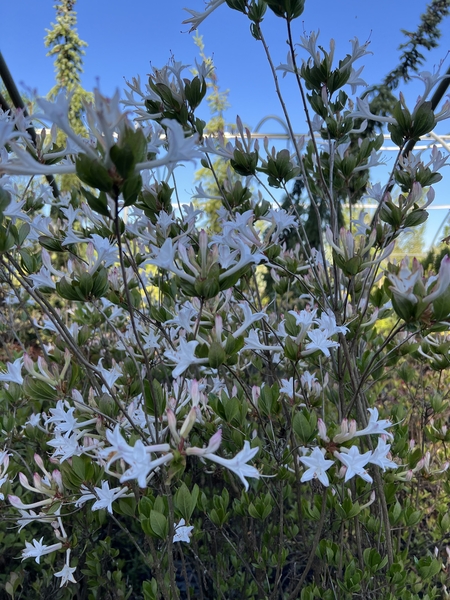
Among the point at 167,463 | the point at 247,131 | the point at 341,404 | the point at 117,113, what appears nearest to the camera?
the point at 117,113

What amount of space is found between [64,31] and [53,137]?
379 inches

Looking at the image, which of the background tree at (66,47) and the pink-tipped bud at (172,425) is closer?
the pink-tipped bud at (172,425)

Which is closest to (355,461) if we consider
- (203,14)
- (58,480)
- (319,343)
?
(319,343)

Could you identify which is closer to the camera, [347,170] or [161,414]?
[161,414]

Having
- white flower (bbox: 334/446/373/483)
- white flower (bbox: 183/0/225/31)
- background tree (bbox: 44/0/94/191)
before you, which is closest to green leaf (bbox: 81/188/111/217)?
white flower (bbox: 334/446/373/483)

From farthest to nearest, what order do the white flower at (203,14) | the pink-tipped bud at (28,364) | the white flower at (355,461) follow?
the white flower at (203,14) → the pink-tipped bud at (28,364) → the white flower at (355,461)

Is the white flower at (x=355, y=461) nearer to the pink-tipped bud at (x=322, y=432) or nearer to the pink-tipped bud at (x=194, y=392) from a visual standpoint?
the pink-tipped bud at (x=322, y=432)

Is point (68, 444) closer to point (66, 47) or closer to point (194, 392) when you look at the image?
point (194, 392)

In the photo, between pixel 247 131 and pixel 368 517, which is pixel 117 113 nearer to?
pixel 247 131

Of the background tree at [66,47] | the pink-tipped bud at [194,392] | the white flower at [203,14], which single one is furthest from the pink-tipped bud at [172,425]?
the background tree at [66,47]

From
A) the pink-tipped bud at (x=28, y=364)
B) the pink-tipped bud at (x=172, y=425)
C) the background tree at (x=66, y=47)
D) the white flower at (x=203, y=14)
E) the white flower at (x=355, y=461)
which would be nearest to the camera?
the pink-tipped bud at (x=172, y=425)

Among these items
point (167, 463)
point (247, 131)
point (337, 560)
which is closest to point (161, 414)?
point (167, 463)

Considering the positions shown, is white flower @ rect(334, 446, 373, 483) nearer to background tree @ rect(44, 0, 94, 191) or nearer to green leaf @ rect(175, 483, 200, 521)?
green leaf @ rect(175, 483, 200, 521)

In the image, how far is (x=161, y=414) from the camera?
78cm
